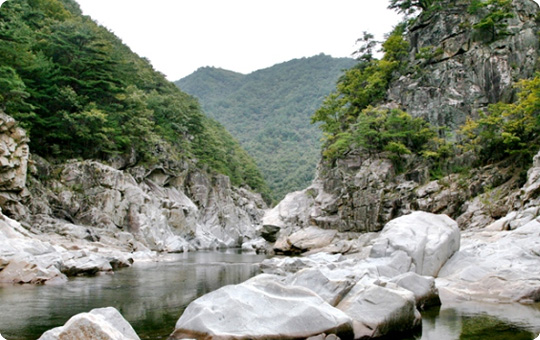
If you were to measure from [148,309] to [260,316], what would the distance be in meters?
5.25

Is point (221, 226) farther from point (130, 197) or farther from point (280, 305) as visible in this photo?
point (280, 305)

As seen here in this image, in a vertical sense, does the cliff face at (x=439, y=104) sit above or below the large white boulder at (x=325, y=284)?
above

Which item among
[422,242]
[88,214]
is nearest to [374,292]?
[422,242]

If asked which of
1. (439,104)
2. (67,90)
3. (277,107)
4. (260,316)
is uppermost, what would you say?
(277,107)

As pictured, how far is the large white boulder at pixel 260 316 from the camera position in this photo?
824cm

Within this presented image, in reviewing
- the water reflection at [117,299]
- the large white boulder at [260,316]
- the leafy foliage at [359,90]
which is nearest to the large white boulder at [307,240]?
the leafy foliage at [359,90]

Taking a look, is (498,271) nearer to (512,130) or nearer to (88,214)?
(512,130)

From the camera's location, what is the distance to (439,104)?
35.1m

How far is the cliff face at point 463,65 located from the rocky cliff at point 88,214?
24337mm

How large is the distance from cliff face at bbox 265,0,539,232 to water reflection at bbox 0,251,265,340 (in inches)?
600

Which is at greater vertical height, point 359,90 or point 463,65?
point 463,65

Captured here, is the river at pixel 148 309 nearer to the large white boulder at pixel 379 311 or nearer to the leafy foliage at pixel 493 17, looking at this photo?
the large white boulder at pixel 379 311

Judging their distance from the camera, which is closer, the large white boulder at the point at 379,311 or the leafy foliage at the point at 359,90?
the large white boulder at the point at 379,311

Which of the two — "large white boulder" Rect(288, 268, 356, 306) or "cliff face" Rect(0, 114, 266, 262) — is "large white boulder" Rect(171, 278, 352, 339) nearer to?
"large white boulder" Rect(288, 268, 356, 306)
